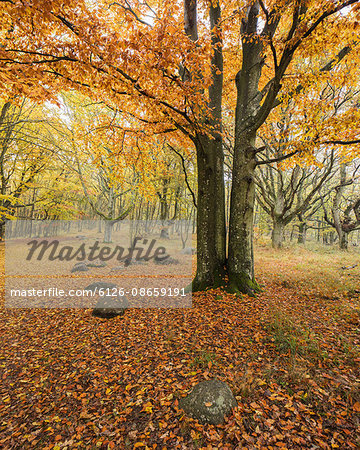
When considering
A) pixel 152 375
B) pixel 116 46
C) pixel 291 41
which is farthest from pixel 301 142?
pixel 152 375

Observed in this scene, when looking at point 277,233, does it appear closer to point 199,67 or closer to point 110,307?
point 199,67

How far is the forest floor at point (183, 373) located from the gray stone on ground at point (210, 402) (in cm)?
8

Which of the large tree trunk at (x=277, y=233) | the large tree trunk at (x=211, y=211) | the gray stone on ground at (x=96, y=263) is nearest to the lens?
the large tree trunk at (x=211, y=211)

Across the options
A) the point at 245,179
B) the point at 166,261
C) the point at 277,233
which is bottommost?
the point at 166,261

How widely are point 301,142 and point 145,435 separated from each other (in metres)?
6.98

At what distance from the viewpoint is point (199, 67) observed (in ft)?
17.6

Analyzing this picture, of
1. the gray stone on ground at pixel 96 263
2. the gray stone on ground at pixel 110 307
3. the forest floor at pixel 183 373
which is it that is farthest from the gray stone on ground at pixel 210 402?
the gray stone on ground at pixel 96 263

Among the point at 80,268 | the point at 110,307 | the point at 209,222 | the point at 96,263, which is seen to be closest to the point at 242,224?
the point at 209,222

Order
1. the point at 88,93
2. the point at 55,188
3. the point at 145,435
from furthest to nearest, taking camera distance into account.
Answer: the point at 55,188 → the point at 88,93 → the point at 145,435

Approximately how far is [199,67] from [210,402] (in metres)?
6.85

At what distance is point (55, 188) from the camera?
1795 centimetres

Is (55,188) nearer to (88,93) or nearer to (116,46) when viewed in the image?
(88,93)

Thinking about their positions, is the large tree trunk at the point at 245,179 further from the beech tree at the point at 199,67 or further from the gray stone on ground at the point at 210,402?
the gray stone on ground at the point at 210,402

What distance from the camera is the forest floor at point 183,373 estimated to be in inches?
100
